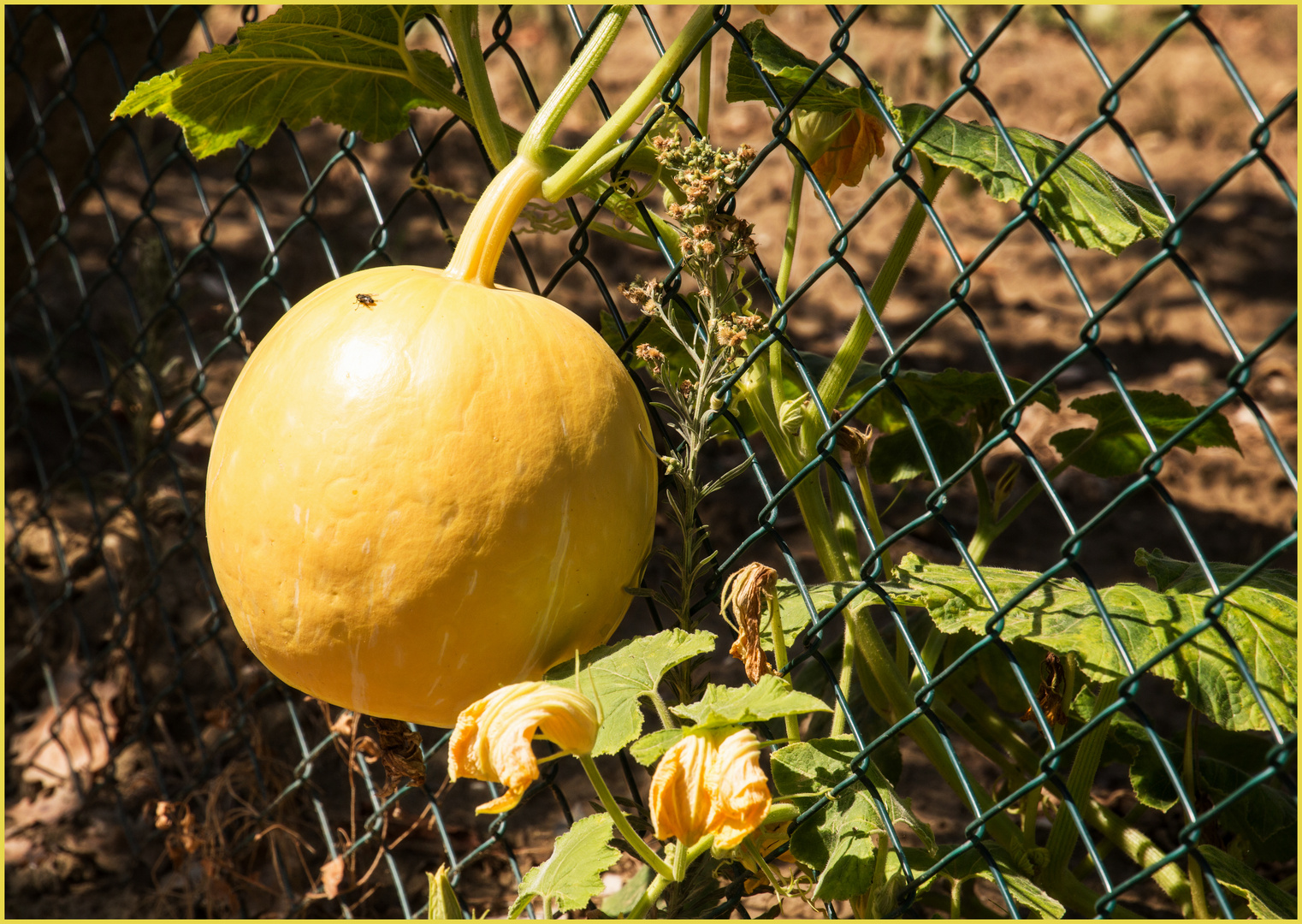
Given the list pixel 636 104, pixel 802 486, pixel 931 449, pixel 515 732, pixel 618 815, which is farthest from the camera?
pixel 931 449

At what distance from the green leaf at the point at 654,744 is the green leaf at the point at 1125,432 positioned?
962 millimetres

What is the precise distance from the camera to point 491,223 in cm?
144

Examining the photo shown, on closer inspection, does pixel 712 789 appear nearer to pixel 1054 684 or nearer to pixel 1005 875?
pixel 1005 875

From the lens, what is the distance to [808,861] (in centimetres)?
132

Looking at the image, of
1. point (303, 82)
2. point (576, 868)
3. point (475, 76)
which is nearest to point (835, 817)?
point (576, 868)

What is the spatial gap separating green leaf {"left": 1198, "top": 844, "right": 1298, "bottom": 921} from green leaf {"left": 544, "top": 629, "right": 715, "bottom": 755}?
2.35 ft

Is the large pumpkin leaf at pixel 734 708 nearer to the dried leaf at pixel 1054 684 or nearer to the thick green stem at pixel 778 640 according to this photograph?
the thick green stem at pixel 778 640

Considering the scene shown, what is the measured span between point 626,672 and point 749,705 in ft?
0.58

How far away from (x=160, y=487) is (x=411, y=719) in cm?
239

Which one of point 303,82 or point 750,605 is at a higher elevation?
point 303,82

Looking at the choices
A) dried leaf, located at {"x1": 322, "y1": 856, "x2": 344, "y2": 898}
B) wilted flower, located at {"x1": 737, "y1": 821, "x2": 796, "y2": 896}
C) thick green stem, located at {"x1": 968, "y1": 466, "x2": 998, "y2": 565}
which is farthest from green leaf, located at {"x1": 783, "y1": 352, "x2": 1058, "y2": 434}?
dried leaf, located at {"x1": 322, "y1": 856, "x2": 344, "y2": 898}

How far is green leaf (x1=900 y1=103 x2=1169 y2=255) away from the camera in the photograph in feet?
4.03

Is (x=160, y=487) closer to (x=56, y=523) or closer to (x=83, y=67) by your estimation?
(x=56, y=523)

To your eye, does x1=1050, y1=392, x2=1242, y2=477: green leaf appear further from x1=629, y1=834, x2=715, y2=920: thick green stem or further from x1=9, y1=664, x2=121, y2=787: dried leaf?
x1=9, y1=664, x2=121, y2=787: dried leaf
